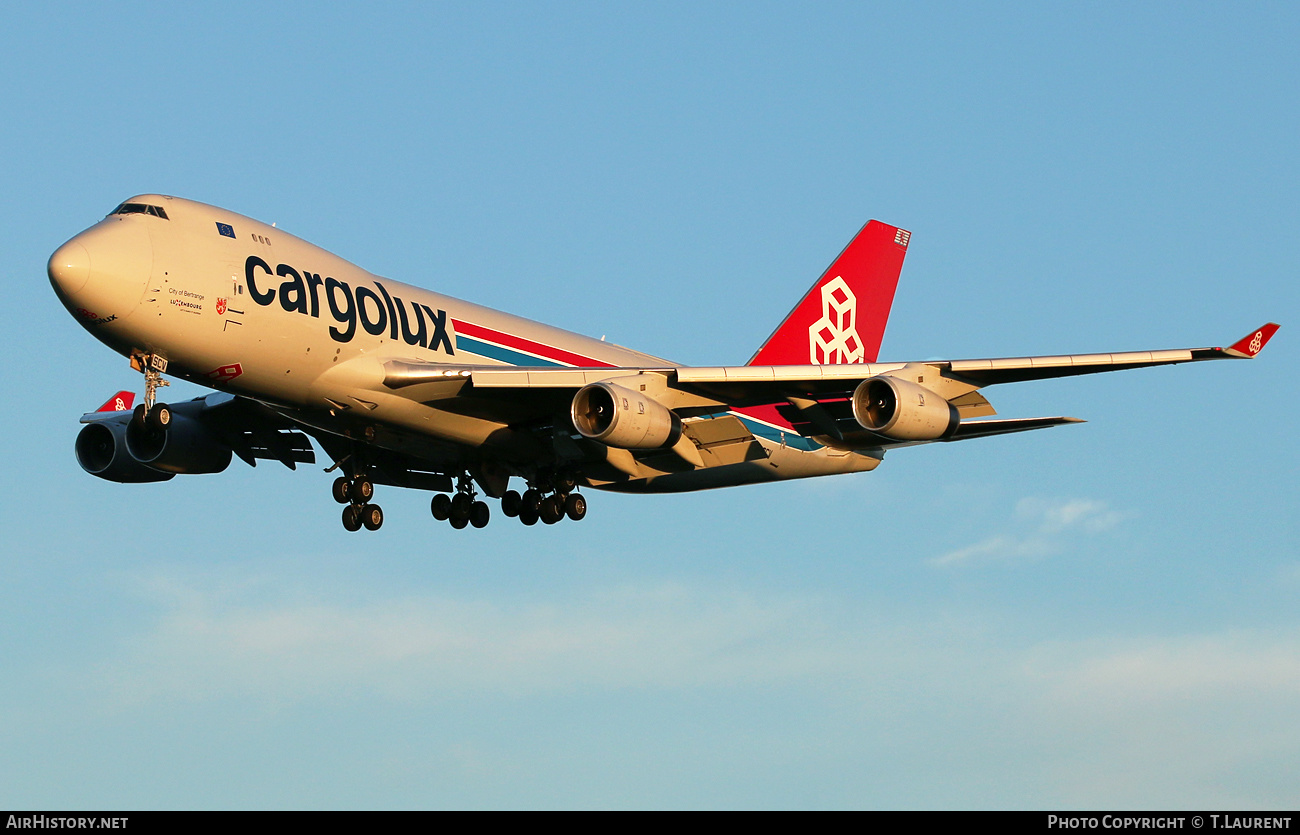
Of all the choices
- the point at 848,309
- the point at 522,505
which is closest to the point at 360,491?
the point at 522,505

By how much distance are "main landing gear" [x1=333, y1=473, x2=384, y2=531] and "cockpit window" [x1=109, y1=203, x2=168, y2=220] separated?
889 centimetres

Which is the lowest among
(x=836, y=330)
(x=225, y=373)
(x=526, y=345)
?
(x=225, y=373)

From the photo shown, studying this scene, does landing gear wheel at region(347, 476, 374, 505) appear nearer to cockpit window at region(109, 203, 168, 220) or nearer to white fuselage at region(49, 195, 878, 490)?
white fuselage at region(49, 195, 878, 490)

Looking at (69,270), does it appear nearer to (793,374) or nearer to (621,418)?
(621,418)

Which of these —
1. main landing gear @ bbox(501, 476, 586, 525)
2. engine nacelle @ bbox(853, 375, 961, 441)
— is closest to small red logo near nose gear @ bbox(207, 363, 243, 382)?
main landing gear @ bbox(501, 476, 586, 525)

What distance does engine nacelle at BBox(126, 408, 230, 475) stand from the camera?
3688cm

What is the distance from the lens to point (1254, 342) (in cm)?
2736

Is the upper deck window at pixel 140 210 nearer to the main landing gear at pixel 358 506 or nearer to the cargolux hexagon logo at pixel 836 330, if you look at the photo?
the main landing gear at pixel 358 506

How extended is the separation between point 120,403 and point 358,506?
999 centimetres

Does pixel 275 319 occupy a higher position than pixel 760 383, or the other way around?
pixel 760 383
